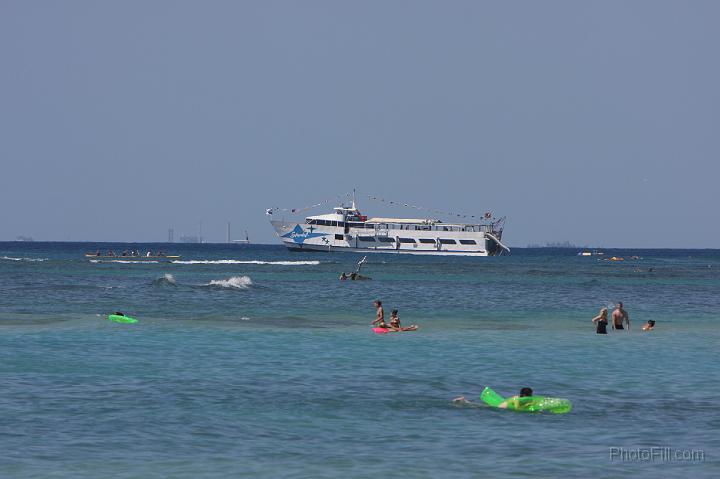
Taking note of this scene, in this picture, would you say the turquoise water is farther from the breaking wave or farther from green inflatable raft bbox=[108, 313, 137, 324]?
the breaking wave

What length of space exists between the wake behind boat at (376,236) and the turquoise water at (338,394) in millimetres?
144488

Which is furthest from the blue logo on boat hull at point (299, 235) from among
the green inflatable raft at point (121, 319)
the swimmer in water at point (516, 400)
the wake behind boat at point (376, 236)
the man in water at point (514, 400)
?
the swimmer in water at point (516, 400)

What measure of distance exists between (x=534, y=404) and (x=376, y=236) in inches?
6759

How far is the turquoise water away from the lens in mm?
17188

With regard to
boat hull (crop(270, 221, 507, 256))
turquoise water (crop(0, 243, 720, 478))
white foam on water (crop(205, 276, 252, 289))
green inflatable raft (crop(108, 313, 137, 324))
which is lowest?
turquoise water (crop(0, 243, 720, 478))

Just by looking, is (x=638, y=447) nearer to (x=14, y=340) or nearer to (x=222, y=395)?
(x=222, y=395)

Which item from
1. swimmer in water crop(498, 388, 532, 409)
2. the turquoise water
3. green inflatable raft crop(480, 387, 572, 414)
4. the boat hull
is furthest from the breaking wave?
the boat hull

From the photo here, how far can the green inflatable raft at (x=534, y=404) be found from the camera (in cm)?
2176

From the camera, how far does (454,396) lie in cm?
2361

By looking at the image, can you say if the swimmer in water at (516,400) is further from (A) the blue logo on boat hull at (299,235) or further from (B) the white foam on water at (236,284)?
(A) the blue logo on boat hull at (299,235)

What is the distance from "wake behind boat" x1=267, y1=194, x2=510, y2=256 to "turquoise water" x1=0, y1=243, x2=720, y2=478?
5689 inches

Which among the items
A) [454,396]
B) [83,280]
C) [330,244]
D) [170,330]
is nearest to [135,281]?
[83,280]

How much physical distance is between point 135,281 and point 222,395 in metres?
59.7

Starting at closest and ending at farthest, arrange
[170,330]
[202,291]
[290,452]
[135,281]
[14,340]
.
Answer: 1. [290,452]
2. [14,340]
3. [170,330]
4. [202,291]
5. [135,281]
